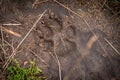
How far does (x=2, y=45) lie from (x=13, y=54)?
4.8 inches

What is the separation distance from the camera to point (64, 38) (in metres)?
2.02

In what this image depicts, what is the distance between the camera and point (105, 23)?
7.05 feet

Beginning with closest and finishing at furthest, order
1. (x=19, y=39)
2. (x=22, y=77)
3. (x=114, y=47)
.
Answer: (x=22, y=77), (x=19, y=39), (x=114, y=47)

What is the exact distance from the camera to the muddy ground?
1.93 metres

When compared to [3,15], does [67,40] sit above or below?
below

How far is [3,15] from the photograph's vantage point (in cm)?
195

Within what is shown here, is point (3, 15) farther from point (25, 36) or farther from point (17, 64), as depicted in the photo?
point (17, 64)

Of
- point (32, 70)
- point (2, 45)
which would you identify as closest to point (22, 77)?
point (32, 70)

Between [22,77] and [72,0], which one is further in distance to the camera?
[72,0]

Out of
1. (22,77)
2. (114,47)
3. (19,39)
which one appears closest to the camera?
(22,77)

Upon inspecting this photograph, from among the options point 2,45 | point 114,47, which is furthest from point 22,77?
point 114,47

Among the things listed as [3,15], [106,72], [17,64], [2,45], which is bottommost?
[106,72]

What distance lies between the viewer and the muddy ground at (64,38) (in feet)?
6.32

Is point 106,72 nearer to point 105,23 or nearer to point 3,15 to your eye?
point 105,23
